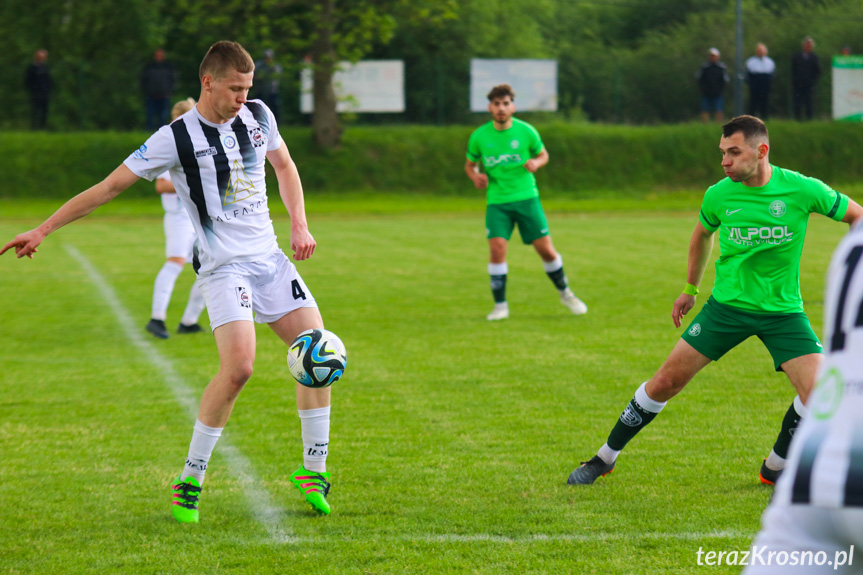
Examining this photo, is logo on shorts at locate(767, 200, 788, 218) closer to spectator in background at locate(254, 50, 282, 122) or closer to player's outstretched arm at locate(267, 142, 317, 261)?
player's outstretched arm at locate(267, 142, 317, 261)

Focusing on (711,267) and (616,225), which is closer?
(711,267)

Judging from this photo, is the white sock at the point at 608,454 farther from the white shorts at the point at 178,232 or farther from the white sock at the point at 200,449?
the white shorts at the point at 178,232

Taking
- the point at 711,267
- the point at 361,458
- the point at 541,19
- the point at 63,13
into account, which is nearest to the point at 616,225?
the point at 711,267

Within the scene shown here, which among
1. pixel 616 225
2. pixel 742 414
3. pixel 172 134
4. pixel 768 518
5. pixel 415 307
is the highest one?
pixel 172 134

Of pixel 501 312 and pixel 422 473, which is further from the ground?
pixel 422 473

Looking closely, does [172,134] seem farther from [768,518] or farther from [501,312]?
[501,312]

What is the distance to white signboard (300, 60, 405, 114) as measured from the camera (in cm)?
3356

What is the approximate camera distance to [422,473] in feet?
18.1

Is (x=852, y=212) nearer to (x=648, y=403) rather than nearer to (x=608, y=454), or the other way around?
(x=648, y=403)

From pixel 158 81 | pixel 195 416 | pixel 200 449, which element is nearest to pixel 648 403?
pixel 200 449

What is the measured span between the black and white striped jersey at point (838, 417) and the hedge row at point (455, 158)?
2896 cm

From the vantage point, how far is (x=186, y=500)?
15.9 ft

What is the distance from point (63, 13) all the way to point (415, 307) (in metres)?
30.9

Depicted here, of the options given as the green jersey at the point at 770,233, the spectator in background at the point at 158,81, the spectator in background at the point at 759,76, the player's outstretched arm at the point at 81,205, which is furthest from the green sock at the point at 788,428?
the spectator in background at the point at 759,76
